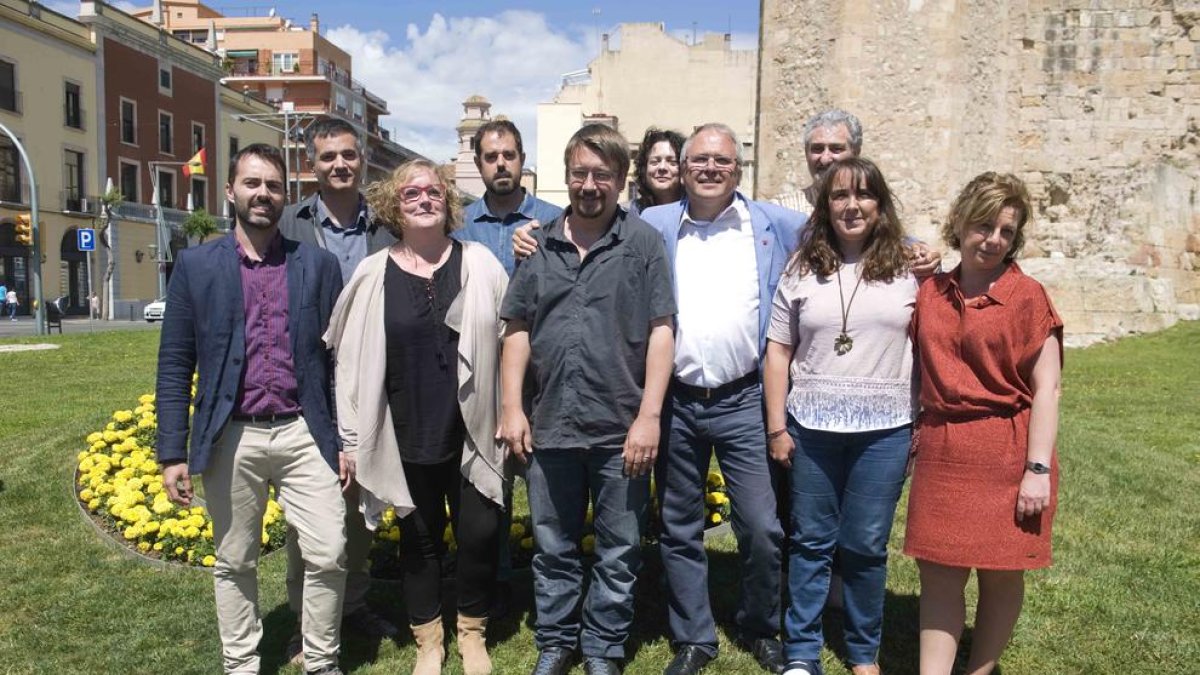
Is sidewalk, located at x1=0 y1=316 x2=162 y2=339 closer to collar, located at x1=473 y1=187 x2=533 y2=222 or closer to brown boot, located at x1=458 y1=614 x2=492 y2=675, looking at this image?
collar, located at x1=473 y1=187 x2=533 y2=222

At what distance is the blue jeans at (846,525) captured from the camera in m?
3.49

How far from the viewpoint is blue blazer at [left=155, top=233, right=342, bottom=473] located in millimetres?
3463

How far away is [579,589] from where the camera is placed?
150 inches

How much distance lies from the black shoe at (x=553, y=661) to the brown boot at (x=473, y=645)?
0.23 metres

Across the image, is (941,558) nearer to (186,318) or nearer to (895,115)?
(186,318)

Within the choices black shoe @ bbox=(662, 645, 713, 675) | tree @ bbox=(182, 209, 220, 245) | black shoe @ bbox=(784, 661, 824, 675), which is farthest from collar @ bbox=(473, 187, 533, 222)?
tree @ bbox=(182, 209, 220, 245)

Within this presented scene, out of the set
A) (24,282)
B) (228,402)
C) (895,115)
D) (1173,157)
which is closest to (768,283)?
(228,402)

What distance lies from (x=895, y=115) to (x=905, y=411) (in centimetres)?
1099

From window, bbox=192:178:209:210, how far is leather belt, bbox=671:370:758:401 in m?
44.3

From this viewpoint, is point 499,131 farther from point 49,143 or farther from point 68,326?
point 49,143

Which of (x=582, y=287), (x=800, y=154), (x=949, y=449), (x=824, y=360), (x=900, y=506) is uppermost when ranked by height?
(x=800, y=154)

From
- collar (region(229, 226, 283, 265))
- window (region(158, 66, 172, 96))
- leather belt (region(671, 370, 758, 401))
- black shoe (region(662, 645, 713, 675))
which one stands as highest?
window (region(158, 66, 172, 96))

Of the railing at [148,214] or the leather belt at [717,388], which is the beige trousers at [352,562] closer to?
the leather belt at [717,388]

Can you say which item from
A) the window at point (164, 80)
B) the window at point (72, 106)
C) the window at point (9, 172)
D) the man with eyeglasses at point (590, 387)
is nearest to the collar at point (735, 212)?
the man with eyeglasses at point (590, 387)
